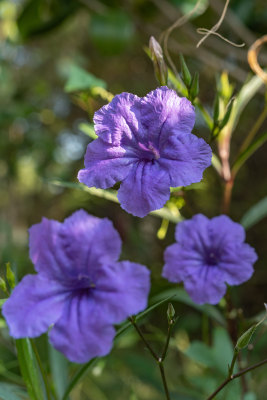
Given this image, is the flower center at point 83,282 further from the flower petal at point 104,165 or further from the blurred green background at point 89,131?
the blurred green background at point 89,131

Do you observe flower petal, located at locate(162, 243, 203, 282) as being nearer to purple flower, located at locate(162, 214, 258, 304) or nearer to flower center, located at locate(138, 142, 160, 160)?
purple flower, located at locate(162, 214, 258, 304)

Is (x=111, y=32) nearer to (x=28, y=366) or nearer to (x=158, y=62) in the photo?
(x=158, y=62)

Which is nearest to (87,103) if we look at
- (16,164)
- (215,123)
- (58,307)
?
(215,123)

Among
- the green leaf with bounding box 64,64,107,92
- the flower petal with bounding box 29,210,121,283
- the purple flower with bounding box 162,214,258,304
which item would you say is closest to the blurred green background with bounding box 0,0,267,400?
the green leaf with bounding box 64,64,107,92

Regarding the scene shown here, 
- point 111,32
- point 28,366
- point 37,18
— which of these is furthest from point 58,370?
point 37,18

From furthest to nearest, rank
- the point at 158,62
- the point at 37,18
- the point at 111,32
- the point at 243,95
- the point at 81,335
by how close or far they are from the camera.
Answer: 1. the point at 37,18
2. the point at 111,32
3. the point at 243,95
4. the point at 158,62
5. the point at 81,335

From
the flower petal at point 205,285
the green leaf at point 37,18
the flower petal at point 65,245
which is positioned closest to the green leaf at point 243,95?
the flower petal at point 205,285
